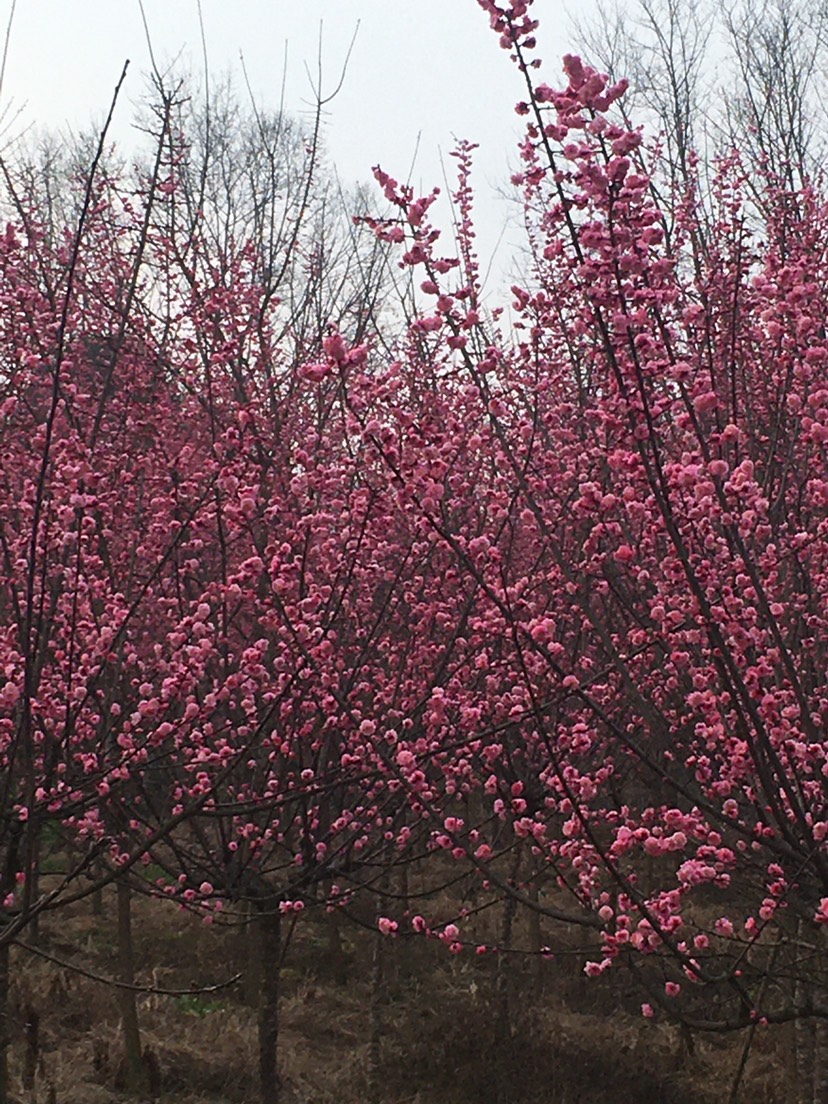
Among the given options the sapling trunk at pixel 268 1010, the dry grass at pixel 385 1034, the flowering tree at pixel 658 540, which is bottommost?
the dry grass at pixel 385 1034

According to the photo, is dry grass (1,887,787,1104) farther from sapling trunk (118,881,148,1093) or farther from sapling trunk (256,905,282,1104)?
sapling trunk (256,905,282,1104)

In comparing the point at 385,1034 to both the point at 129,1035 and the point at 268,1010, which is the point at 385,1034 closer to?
the point at 129,1035

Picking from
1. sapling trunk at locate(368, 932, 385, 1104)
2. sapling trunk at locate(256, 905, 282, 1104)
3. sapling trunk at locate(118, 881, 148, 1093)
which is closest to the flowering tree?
sapling trunk at locate(256, 905, 282, 1104)

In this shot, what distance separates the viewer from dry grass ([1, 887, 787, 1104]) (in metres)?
7.33

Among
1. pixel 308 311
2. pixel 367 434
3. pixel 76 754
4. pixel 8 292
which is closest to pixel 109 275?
pixel 308 311

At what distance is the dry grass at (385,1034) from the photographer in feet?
24.0

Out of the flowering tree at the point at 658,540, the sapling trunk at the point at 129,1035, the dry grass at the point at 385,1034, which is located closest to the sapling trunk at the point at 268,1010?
the dry grass at the point at 385,1034

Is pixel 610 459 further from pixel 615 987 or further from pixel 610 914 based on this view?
pixel 615 987

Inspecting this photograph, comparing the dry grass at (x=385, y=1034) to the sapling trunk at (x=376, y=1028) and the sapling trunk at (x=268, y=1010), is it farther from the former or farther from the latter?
the sapling trunk at (x=268, y=1010)

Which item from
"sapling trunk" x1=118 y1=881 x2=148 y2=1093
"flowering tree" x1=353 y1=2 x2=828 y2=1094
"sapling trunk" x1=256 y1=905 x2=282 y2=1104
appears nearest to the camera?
"flowering tree" x1=353 y1=2 x2=828 y2=1094

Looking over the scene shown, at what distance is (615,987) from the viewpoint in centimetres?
927

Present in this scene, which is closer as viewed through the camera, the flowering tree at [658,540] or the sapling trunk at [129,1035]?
the flowering tree at [658,540]

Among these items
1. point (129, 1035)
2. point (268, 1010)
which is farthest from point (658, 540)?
point (129, 1035)

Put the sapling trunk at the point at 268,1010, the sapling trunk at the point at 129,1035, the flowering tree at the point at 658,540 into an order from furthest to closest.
Result: the sapling trunk at the point at 129,1035, the sapling trunk at the point at 268,1010, the flowering tree at the point at 658,540
